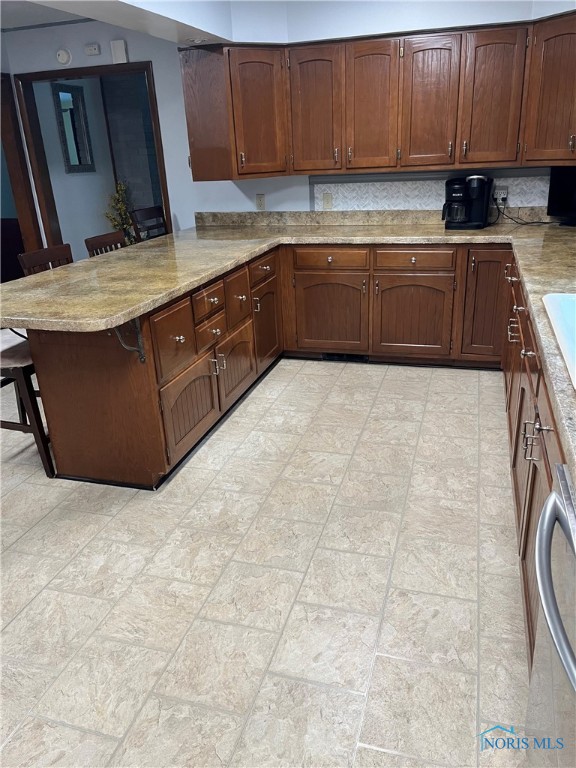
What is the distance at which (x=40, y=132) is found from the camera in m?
4.58

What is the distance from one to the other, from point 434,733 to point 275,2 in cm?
386

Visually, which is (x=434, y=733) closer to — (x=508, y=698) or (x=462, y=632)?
(x=508, y=698)

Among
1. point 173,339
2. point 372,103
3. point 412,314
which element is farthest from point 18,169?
point 412,314

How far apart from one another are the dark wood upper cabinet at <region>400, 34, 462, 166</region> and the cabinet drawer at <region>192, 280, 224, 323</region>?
5.21 ft

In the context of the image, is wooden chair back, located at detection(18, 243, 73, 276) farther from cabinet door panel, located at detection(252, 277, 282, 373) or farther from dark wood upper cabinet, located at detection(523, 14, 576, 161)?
dark wood upper cabinet, located at detection(523, 14, 576, 161)

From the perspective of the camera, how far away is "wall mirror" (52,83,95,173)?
5.54 m

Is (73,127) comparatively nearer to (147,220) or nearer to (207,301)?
(147,220)

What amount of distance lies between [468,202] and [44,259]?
2.51 metres

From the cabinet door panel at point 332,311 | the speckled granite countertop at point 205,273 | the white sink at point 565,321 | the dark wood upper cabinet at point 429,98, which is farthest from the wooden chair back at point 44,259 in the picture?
the white sink at point 565,321

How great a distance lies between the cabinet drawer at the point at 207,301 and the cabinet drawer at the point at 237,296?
0.27ft

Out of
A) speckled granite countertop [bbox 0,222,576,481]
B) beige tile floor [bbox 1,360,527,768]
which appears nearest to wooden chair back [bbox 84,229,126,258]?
speckled granite countertop [bbox 0,222,576,481]

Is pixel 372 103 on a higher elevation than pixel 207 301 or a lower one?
higher

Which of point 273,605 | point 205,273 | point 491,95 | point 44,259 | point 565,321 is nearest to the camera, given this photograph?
point 565,321

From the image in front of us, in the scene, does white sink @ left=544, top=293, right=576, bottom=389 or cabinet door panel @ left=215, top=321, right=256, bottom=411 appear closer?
white sink @ left=544, top=293, right=576, bottom=389
